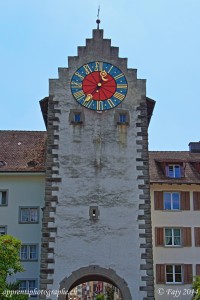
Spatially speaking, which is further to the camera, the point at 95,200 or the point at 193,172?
the point at 193,172

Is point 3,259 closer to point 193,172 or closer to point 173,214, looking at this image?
point 173,214

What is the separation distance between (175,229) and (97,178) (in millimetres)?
10043

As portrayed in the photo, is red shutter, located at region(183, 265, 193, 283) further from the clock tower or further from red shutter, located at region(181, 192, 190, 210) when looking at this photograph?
the clock tower

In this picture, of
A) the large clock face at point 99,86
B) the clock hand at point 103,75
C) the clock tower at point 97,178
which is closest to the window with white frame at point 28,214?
the clock tower at point 97,178

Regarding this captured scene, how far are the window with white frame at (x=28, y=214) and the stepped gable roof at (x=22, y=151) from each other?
2.76 m

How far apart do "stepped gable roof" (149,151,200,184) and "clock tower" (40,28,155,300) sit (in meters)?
7.02

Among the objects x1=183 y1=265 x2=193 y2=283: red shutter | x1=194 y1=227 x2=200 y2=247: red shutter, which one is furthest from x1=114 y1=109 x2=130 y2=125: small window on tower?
x1=183 y1=265 x2=193 y2=283: red shutter

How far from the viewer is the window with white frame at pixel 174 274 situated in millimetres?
39156

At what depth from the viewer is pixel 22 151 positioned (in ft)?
133

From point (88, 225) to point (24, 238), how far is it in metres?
6.46

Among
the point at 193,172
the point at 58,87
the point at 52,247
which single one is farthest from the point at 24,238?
the point at 193,172

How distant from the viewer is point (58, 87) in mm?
35344

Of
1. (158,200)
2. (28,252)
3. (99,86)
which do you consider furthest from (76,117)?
(158,200)

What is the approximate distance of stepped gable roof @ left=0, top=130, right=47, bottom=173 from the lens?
3819 centimetres
